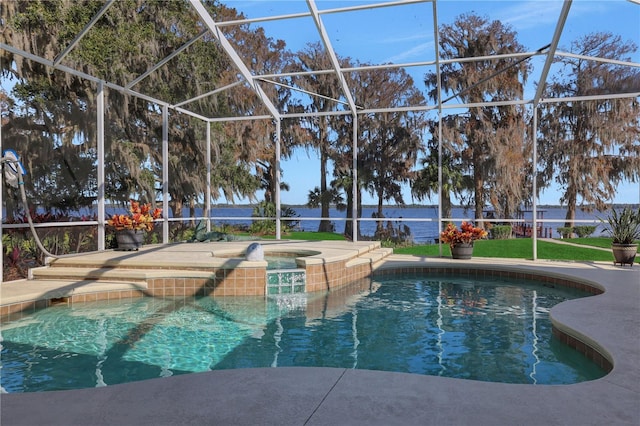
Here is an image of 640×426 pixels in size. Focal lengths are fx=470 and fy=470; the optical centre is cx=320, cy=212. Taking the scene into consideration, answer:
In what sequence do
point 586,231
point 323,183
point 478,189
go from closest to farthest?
point 586,231
point 478,189
point 323,183

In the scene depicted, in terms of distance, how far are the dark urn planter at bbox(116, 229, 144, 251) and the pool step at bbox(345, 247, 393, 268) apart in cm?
302

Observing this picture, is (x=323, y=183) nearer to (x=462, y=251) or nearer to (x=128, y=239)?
(x=462, y=251)

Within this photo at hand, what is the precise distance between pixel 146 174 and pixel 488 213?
13248 mm

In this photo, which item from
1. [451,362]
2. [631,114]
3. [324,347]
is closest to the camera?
[451,362]

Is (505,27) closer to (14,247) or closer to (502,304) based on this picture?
(502,304)

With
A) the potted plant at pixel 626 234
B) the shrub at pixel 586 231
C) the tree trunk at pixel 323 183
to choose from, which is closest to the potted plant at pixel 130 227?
the potted plant at pixel 626 234

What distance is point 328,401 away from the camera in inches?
79.7

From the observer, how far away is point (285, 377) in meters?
2.32

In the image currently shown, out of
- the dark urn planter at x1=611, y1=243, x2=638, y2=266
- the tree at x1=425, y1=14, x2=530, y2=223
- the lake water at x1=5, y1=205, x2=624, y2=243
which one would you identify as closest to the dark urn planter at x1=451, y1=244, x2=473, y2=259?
the lake water at x1=5, y1=205, x2=624, y2=243

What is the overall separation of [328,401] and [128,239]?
5401mm

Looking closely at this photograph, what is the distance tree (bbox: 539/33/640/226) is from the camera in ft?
50.5

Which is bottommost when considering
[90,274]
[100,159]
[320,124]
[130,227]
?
[90,274]

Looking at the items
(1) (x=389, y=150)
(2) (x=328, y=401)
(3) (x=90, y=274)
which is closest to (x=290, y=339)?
(2) (x=328, y=401)

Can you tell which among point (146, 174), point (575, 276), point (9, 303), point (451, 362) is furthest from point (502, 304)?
point (146, 174)
